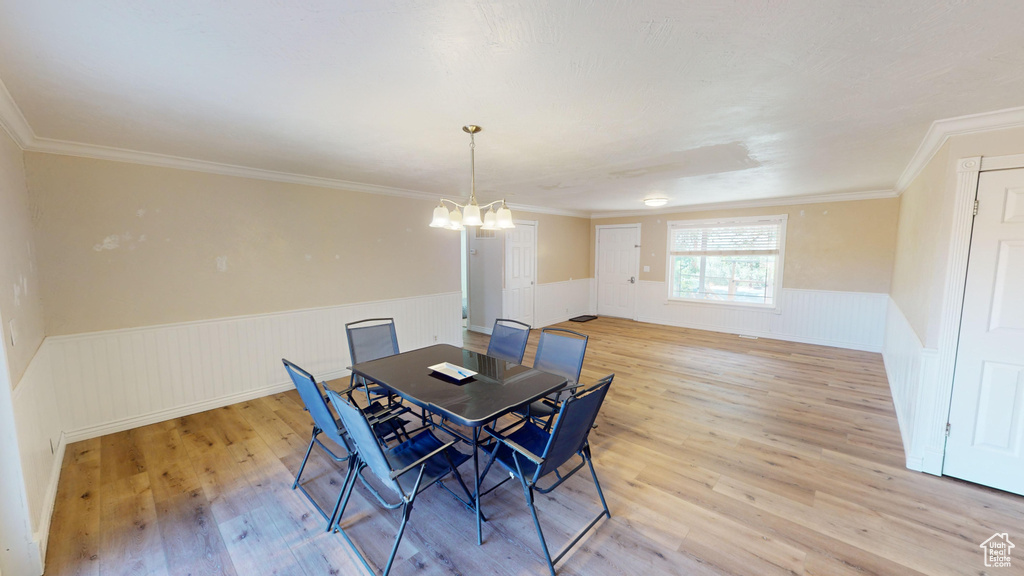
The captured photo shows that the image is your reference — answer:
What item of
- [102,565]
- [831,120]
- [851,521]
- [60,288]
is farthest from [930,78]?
[60,288]

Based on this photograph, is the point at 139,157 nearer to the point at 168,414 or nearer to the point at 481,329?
the point at 168,414

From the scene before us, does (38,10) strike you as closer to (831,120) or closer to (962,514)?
(831,120)

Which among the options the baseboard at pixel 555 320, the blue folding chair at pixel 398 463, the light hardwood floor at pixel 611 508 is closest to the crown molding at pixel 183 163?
the light hardwood floor at pixel 611 508

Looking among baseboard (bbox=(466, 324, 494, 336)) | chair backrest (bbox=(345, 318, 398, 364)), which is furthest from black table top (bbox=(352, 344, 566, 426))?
baseboard (bbox=(466, 324, 494, 336))

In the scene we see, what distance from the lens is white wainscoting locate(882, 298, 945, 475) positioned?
2.52 meters

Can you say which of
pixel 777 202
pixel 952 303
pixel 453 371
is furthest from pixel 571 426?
pixel 777 202

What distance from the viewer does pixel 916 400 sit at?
104 inches

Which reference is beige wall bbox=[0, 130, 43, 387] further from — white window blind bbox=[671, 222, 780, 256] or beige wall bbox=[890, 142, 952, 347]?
white window blind bbox=[671, 222, 780, 256]

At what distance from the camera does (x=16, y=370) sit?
1921 millimetres

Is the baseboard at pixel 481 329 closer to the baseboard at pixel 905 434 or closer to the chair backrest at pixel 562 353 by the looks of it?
the chair backrest at pixel 562 353

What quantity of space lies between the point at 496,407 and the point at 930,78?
2608 millimetres

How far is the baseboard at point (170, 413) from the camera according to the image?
3016mm

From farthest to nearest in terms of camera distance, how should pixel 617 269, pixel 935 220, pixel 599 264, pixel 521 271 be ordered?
pixel 599 264
pixel 617 269
pixel 521 271
pixel 935 220

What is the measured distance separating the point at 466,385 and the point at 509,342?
962mm
